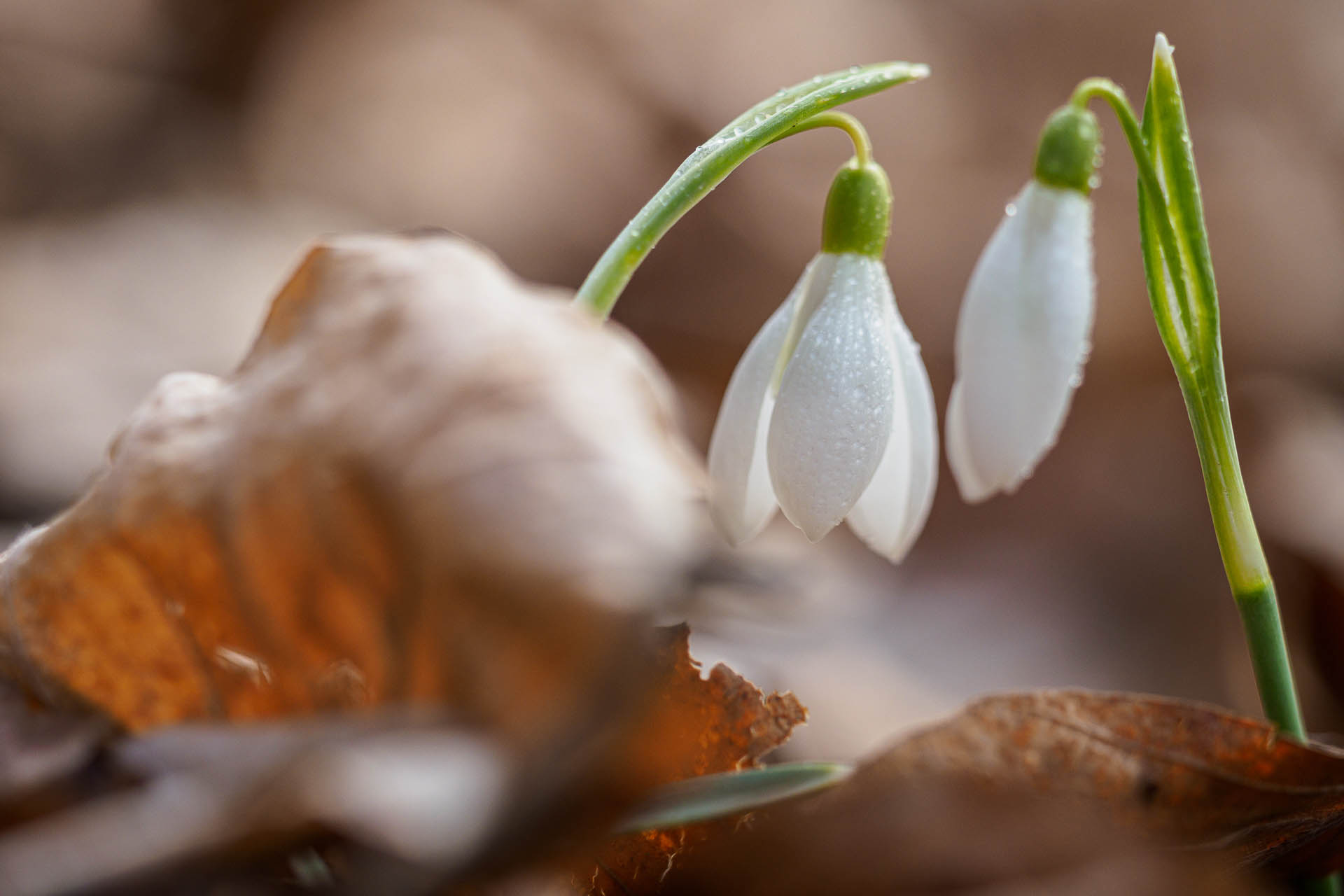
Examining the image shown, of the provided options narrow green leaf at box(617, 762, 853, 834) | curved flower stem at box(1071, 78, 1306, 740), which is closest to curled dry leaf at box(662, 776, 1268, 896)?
narrow green leaf at box(617, 762, 853, 834)

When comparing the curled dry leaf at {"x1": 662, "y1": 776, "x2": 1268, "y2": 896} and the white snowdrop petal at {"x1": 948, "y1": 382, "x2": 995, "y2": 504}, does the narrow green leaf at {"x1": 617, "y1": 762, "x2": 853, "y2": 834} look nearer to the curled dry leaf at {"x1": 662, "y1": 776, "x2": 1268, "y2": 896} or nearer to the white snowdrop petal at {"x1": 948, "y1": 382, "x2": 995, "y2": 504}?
the curled dry leaf at {"x1": 662, "y1": 776, "x2": 1268, "y2": 896}

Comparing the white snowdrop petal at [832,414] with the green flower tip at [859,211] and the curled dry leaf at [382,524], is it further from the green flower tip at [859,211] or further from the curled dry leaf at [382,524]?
the curled dry leaf at [382,524]

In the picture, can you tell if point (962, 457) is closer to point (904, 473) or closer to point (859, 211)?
point (904, 473)

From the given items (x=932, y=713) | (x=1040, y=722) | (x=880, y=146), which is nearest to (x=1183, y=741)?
(x=1040, y=722)

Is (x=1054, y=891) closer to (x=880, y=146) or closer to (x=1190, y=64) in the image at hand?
(x=880, y=146)

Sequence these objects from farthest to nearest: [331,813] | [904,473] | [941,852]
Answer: [904,473] → [941,852] → [331,813]

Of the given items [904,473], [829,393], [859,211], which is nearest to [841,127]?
[859,211]

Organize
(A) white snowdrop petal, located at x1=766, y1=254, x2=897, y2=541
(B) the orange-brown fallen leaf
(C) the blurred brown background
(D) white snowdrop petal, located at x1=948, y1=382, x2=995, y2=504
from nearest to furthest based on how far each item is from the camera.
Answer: (B) the orange-brown fallen leaf → (A) white snowdrop petal, located at x1=766, y1=254, x2=897, y2=541 → (D) white snowdrop petal, located at x1=948, y1=382, x2=995, y2=504 → (C) the blurred brown background
